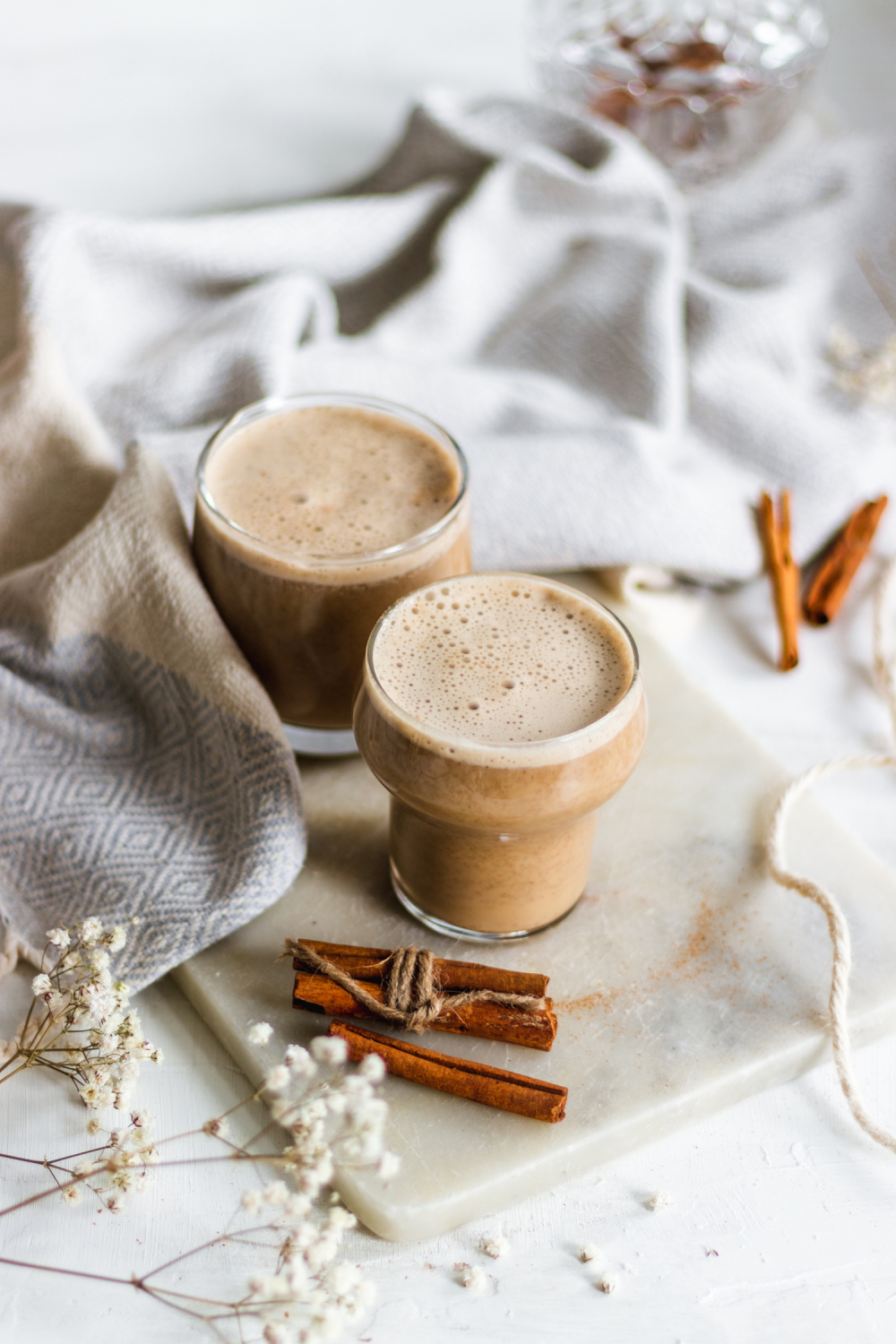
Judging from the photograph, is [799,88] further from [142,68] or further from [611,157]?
[142,68]

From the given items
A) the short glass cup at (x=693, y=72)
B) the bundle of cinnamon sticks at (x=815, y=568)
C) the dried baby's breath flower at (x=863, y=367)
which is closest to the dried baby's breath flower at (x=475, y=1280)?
the bundle of cinnamon sticks at (x=815, y=568)

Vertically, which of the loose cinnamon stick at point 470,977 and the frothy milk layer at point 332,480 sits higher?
the frothy milk layer at point 332,480

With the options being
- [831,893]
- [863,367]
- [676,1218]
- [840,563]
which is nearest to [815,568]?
[840,563]

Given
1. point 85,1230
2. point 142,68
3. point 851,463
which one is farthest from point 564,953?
point 142,68

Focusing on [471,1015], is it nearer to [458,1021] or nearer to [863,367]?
[458,1021]

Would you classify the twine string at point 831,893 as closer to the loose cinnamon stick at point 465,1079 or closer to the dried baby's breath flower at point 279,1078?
the loose cinnamon stick at point 465,1079

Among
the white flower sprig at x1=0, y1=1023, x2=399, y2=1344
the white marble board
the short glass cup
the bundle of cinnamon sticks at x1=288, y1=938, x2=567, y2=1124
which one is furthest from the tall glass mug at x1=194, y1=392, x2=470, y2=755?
the short glass cup

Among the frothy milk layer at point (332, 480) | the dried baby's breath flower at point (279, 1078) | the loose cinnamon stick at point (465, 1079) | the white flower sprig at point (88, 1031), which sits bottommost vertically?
the white flower sprig at point (88, 1031)
